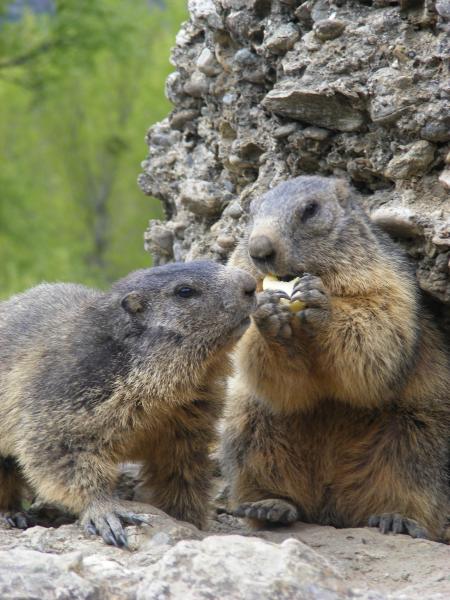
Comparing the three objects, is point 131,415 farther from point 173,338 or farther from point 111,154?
point 111,154

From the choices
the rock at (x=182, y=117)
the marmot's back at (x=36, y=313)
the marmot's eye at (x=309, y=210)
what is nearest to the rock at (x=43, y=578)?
the marmot's back at (x=36, y=313)

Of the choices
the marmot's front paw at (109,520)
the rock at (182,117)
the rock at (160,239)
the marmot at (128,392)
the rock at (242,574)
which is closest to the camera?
the rock at (242,574)

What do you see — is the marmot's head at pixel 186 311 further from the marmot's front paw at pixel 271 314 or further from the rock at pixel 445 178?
the rock at pixel 445 178

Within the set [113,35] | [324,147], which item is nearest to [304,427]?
[324,147]

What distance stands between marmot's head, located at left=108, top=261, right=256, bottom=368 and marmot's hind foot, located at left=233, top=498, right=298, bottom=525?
1.22m

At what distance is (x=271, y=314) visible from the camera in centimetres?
616

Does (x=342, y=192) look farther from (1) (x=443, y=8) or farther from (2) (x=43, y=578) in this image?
(2) (x=43, y=578)

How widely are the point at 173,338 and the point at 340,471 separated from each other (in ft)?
5.24

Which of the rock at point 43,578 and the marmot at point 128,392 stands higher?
the marmot at point 128,392

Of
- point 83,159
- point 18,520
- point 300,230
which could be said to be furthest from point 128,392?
point 83,159

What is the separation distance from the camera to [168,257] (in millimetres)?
9164

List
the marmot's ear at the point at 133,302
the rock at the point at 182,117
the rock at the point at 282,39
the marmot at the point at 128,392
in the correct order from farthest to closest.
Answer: the rock at the point at 182,117
the rock at the point at 282,39
the marmot's ear at the point at 133,302
the marmot at the point at 128,392

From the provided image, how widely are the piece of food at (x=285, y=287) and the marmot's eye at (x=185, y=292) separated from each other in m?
0.50

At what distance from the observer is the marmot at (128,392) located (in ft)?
19.5
